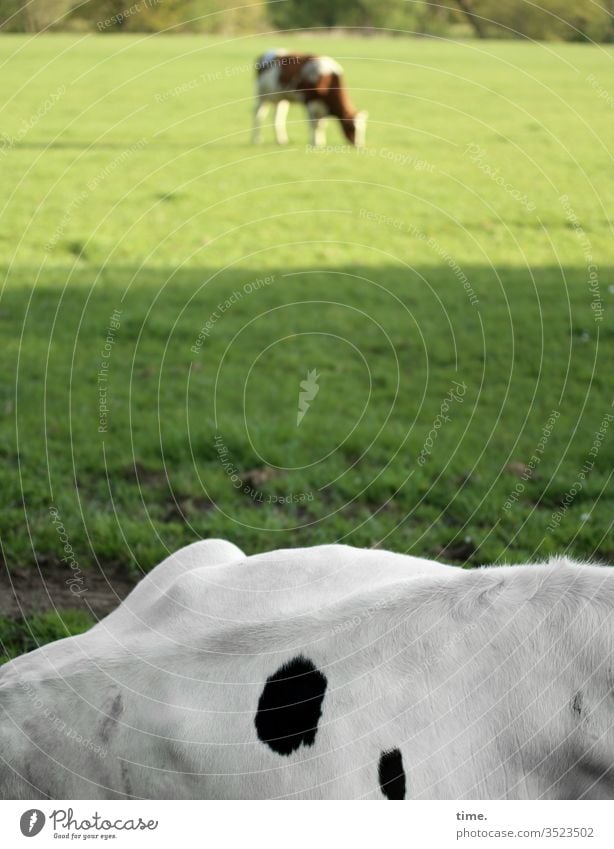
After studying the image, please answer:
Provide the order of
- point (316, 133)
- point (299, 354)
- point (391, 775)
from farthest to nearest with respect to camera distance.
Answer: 1. point (316, 133)
2. point (299, 354)
3. point (391, 775)

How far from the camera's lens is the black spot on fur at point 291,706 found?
2.77 metres

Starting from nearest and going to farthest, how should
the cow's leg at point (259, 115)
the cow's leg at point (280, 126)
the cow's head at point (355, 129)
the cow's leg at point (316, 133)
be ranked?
the cow's leg at point (316, 133) → the cow's leg at point (280, 126) → the cow's head at point (355, 129) → the cow's leg at point (259, 115)

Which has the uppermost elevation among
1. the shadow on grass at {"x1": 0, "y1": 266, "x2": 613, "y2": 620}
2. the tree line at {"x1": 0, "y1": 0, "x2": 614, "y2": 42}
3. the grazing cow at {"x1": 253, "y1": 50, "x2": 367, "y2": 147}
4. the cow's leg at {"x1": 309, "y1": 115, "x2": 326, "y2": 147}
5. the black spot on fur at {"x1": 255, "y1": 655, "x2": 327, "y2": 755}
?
the tree line at {"x1": 0, "y1": 0, "x2": 614, "y2": 42}

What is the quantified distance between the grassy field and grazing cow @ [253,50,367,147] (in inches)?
78.7

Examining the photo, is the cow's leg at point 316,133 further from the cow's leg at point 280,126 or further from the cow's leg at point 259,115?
the cow's leg at point 259,115

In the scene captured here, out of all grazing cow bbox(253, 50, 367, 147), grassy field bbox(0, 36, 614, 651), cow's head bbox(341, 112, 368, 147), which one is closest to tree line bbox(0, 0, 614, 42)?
grassy field bbox(0, 36, 614, 651)

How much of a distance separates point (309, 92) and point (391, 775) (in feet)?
64.9

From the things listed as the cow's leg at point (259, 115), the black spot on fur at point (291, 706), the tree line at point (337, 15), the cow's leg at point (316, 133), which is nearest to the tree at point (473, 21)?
the tree line at point (337, 15)

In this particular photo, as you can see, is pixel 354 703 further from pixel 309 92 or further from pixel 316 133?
pixel 309 92

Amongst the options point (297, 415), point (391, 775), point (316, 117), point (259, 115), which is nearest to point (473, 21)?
point (297, 415)

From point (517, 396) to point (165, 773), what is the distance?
601 centimetres

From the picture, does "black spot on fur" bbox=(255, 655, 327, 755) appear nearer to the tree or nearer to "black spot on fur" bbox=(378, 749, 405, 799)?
"black spot on fur" bbox=(378, 749, 405, 799)

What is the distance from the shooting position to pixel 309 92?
20688 mm

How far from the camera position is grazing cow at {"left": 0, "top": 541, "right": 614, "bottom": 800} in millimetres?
2781
